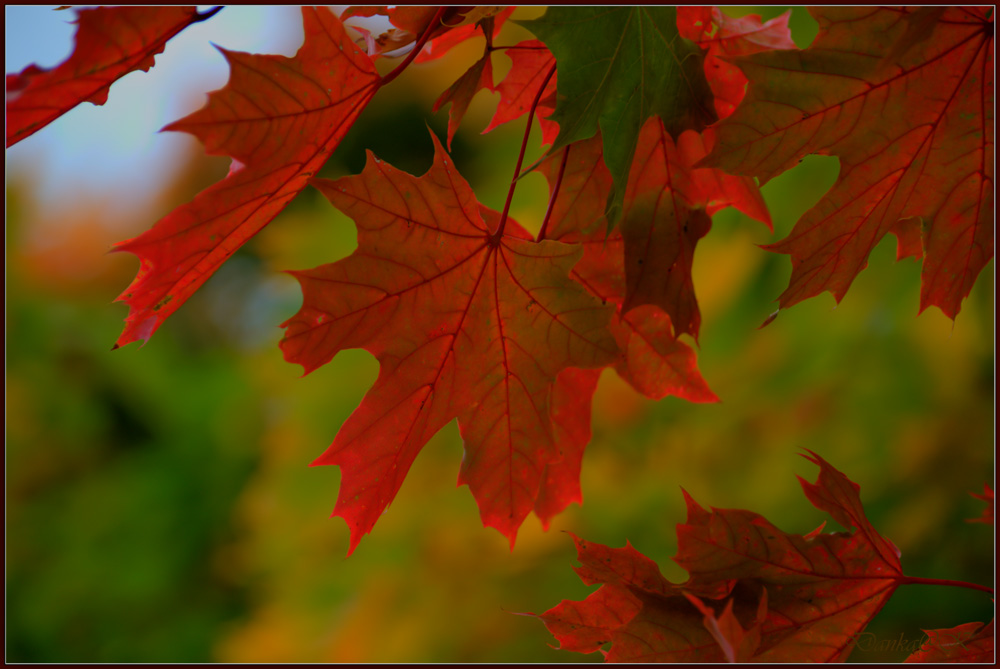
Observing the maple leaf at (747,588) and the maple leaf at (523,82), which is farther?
the maple leaf at (523,82)

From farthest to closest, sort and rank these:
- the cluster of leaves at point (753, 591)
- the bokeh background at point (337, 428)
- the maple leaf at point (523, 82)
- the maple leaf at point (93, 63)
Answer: the bokeh background at point (337, 428) < the maple leaf at point (523, 82) < the cluster of leaves at point (753, 591) < the maple leaf at point (93, 63)

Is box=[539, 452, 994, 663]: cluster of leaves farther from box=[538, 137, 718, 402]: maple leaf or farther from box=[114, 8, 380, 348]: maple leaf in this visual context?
box=[114, 8, 380, 348]: maple leaf

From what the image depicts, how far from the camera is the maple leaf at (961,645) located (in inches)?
18.5

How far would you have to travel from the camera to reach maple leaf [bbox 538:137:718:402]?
54 centimetres

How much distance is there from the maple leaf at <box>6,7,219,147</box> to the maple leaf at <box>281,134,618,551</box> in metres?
0.12

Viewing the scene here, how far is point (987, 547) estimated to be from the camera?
195cm

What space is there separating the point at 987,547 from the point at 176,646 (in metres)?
3.08

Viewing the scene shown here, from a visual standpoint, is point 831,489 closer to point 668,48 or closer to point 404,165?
point 668,48

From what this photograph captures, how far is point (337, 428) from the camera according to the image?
2332 millimetres

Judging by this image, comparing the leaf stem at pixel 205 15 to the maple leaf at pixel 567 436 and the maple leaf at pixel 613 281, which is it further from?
the maple leaf at pixel 567 436

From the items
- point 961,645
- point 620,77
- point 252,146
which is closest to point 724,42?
point 620,77

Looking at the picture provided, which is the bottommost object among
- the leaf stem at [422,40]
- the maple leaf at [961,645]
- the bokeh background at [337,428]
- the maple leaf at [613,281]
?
the bokeh background at [337,428]

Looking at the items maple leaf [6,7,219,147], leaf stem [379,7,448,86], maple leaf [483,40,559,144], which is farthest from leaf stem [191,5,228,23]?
maple leaf [483,40,559,144]

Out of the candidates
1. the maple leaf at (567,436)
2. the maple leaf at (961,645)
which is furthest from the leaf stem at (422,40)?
the maple leaf at (961,645)
